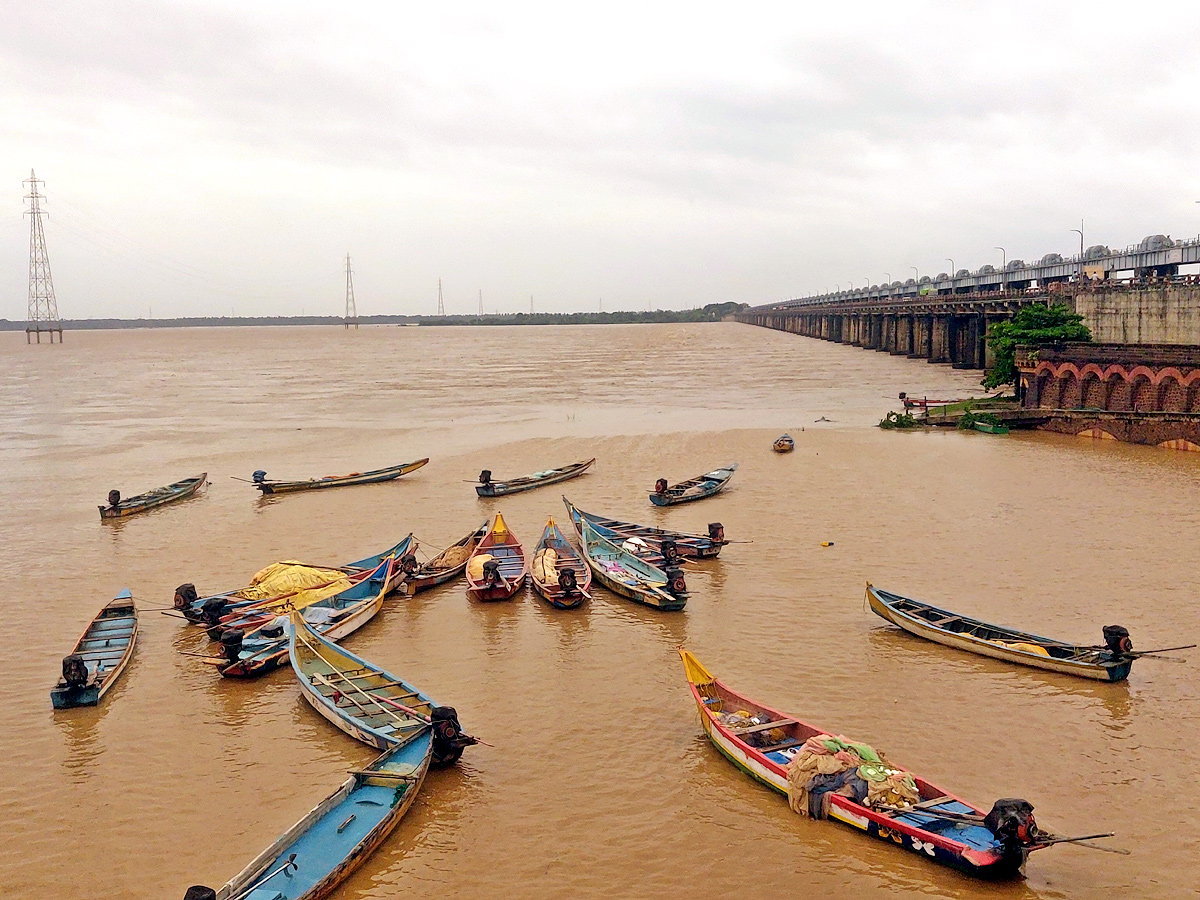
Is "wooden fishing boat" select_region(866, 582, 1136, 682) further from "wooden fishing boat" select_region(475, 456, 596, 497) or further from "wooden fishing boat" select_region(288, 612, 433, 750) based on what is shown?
"wooden fishing boat" select_region(475, 456, 596, 497)

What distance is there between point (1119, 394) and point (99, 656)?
47513mm

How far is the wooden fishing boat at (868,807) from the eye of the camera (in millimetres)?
12227

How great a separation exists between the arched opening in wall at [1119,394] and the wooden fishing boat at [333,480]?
3565cm

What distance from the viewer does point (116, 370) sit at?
120 m

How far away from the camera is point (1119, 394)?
47625 millimetres

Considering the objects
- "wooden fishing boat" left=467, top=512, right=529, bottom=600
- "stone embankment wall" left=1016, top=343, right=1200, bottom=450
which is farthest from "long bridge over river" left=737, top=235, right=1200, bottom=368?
"wooden fishing boat" left=467, top=512, right=529, bottom=600

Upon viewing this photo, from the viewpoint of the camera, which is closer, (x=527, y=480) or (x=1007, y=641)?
(x=1007, y=641)

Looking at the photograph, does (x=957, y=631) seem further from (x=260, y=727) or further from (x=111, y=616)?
(x=111, y=616)

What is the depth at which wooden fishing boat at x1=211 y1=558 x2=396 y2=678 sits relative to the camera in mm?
19828

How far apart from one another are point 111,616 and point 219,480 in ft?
68.4

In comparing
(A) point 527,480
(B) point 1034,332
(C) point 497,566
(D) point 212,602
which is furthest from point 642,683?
(B) point 1034,332

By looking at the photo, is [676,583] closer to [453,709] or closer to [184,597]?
[453,709]

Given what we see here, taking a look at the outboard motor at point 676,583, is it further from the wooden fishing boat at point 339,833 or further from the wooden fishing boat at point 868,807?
the wooden fishing boat at point 339,833

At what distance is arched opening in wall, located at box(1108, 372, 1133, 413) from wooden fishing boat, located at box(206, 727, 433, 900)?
43.9m
